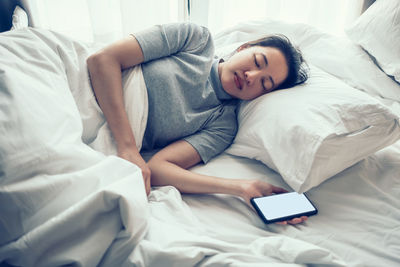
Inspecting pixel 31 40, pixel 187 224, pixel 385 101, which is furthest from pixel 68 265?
pixel 385 101

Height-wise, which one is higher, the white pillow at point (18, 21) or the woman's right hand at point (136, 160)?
the white pillow at point (18, 21)

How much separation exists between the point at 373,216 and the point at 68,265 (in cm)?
Answer: 69

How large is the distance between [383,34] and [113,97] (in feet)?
3.45

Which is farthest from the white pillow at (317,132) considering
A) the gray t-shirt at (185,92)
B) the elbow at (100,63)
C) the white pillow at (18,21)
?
the white pillow at (18,21)

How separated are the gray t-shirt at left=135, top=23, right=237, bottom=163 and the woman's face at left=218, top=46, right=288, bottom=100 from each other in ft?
0.18

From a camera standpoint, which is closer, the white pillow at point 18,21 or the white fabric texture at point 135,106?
the white fabric texture at point 135,106

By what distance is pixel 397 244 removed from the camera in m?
0.63

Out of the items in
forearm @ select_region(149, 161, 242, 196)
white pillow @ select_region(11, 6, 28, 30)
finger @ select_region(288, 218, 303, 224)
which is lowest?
finger @ select_region(288, 218, 303, 224)

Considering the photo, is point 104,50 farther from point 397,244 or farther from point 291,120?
point 397,244

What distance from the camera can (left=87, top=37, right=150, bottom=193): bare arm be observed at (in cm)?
82

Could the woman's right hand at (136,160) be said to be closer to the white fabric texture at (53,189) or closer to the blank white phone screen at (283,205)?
the white fabric texture at (53,189)

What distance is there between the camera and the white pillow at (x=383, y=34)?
1069mm

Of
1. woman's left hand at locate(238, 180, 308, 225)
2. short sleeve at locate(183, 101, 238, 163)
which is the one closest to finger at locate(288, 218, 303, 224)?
woman's left hand at locate(238, 180, 308, 225)

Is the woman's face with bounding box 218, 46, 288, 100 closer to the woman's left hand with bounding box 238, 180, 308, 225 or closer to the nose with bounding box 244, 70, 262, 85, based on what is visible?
the nose with bounding box 244, 70, 262, 85
